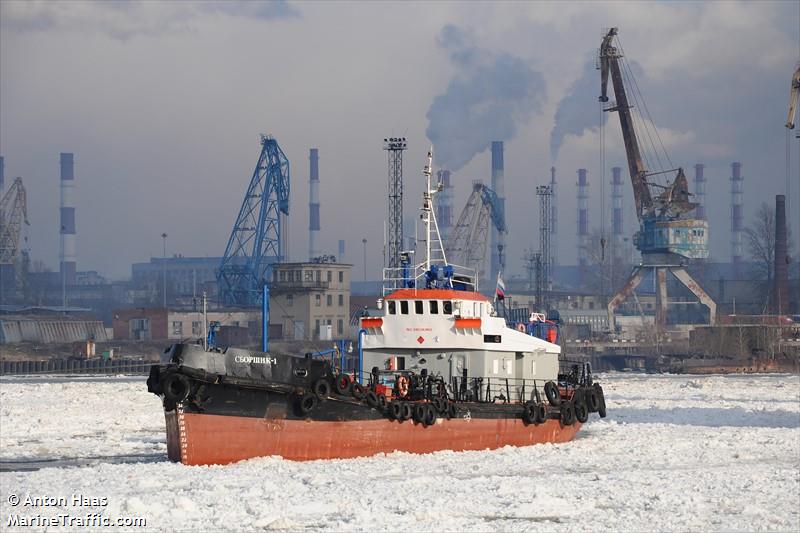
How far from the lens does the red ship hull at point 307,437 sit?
2895 cm

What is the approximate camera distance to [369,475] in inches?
1109

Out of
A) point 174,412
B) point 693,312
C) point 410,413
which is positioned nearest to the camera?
point 174,412

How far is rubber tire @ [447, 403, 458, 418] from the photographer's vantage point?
33.2 m

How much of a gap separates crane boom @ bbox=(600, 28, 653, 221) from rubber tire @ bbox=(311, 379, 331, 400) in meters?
110

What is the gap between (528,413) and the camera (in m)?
36.1

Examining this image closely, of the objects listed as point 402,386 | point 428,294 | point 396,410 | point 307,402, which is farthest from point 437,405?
point 307,402

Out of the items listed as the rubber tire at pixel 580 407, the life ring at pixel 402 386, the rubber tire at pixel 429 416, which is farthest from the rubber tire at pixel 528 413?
the life ring at pixel 402 386

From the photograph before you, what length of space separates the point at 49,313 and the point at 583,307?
80.0 m

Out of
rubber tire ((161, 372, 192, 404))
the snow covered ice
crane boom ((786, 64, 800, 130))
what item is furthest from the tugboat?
crane boom ((786, 64, 800, 130))

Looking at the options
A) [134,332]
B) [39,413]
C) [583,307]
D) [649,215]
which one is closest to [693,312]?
[583,307]

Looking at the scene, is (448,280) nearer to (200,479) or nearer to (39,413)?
(200,479)

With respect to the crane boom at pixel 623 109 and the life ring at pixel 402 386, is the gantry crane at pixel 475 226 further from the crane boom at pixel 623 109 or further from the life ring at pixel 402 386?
the life ring at pixel 402 386

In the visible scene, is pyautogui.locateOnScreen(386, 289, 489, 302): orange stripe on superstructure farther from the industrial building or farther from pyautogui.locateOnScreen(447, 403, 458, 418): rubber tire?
the industrial building

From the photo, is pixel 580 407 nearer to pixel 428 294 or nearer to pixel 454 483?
pixel 428 294
